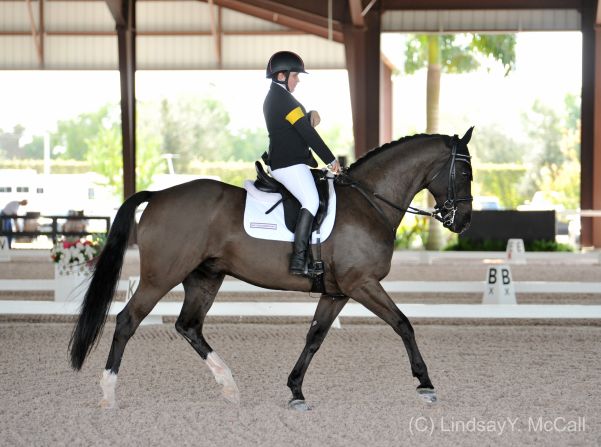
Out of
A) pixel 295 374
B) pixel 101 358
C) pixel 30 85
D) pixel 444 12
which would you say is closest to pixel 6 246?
pixel 444 12

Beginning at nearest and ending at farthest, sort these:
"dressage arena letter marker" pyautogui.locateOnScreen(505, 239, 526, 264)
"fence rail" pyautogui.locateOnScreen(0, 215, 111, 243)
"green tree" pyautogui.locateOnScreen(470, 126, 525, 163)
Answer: "dressage arena letter marker" pyautogui.locateOnScreen(505, 239, 526, 264) < "fence rail" pyautogui.locateOnScreen(0, 215, 111, 243) < "green tree" pyautogui.locateOnScreen(470, 126, 525, 163)

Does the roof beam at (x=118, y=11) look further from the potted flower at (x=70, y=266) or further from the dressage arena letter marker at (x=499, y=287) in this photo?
the dressage arena letter marker at (x=499, y=287)

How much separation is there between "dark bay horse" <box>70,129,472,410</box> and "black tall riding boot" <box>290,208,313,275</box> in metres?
0.10

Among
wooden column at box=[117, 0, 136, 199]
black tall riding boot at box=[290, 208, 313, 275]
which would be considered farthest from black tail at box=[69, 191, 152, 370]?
wooden column at box=[117, 0, 136, 199]

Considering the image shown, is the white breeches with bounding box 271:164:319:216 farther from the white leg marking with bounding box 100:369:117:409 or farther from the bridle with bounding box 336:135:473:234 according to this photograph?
the white leg marking with bounding box 100:369:117:409

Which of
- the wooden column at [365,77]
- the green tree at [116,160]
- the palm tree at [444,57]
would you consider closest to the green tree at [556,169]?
the palm tree at [444,57]

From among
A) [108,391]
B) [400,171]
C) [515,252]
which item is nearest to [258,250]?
[400,171]

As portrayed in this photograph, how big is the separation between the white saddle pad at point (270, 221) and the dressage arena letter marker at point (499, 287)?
4412mm

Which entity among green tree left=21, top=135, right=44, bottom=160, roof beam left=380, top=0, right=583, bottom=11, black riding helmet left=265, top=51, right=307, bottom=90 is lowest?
black riding helmet left=265, top=51, right=307, bottom=90

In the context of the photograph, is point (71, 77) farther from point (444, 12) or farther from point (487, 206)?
point (444, 12)

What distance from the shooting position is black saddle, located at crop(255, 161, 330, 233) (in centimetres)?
482

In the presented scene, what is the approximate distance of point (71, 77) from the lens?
156ft

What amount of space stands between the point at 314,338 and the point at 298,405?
410 mm

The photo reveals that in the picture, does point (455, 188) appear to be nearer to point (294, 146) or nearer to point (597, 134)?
point (294, 146)
